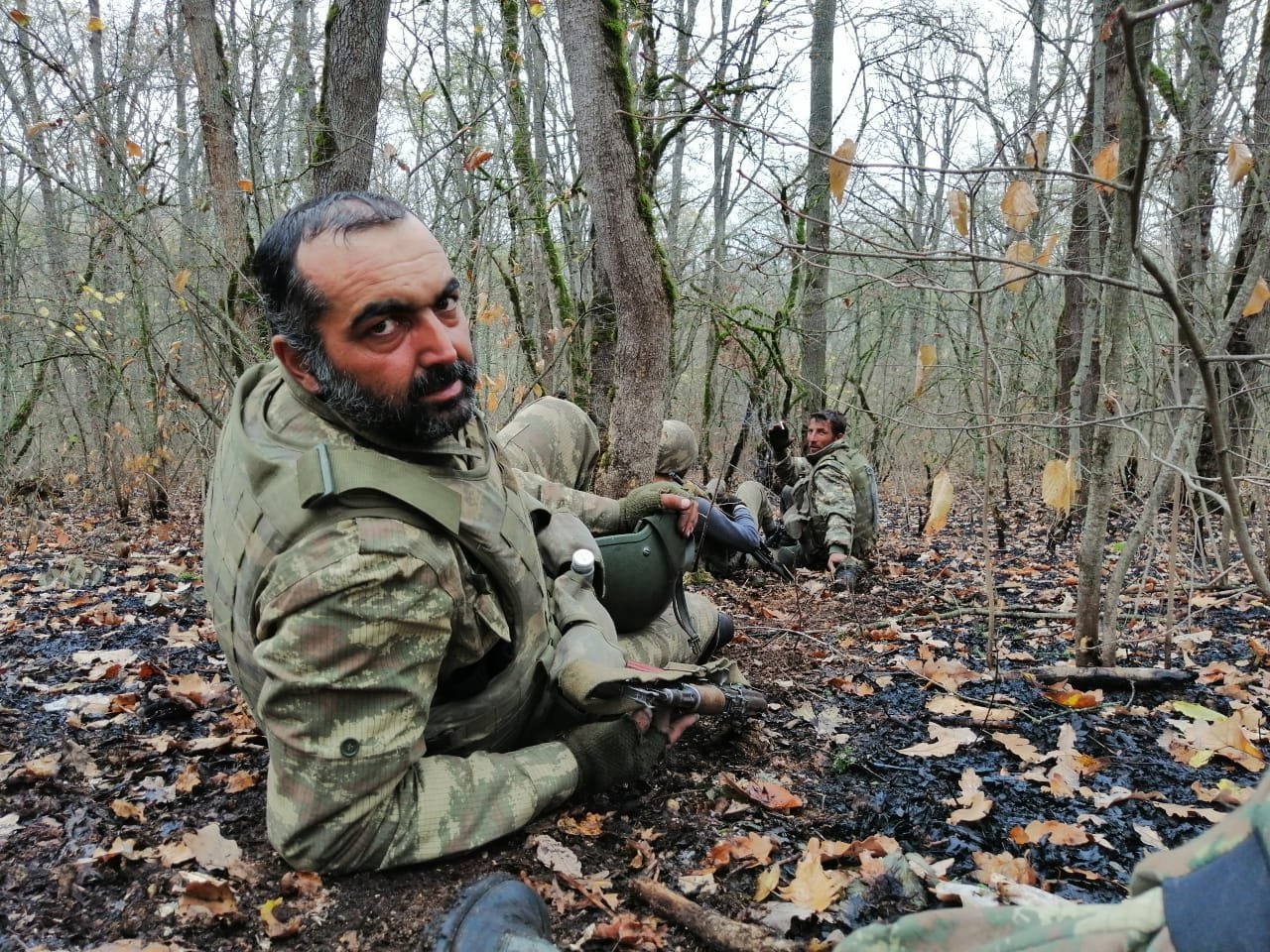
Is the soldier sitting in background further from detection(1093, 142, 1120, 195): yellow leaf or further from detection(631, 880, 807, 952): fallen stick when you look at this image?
detection(631, 880, 807, 952): fallen stick

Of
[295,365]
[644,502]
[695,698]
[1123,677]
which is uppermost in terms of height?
[295,365]

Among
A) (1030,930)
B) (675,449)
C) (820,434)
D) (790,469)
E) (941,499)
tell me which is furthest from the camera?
(790,469)

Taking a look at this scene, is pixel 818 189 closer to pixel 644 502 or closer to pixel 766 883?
pixel 644 502

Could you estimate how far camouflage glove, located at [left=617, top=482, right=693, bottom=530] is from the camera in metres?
3.29

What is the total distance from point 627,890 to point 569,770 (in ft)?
1.17

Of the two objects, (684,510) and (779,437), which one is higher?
(779,437)

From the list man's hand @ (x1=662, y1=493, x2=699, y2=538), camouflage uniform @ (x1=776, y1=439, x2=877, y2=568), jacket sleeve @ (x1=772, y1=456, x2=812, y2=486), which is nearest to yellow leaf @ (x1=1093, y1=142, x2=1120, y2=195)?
man's hand @ (x1=662, y1=493, x2=699, y2=538)

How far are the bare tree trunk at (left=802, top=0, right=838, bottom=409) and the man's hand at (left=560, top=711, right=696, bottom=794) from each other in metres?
5.67

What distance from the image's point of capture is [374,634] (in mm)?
1778

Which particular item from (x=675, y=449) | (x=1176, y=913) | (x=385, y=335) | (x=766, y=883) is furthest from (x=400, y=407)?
(x=675, y=449)

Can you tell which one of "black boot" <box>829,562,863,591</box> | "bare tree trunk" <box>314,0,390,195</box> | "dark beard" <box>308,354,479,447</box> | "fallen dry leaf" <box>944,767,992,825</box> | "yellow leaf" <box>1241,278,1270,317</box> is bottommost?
"black boot" <box>829,562,863,591</box>

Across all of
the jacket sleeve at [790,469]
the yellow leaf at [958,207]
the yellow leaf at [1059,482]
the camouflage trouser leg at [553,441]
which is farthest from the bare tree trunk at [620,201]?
the jacket sleeve at [790,469]

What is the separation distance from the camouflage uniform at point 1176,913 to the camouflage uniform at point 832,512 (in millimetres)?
5493

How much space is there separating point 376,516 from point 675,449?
3298 mm
